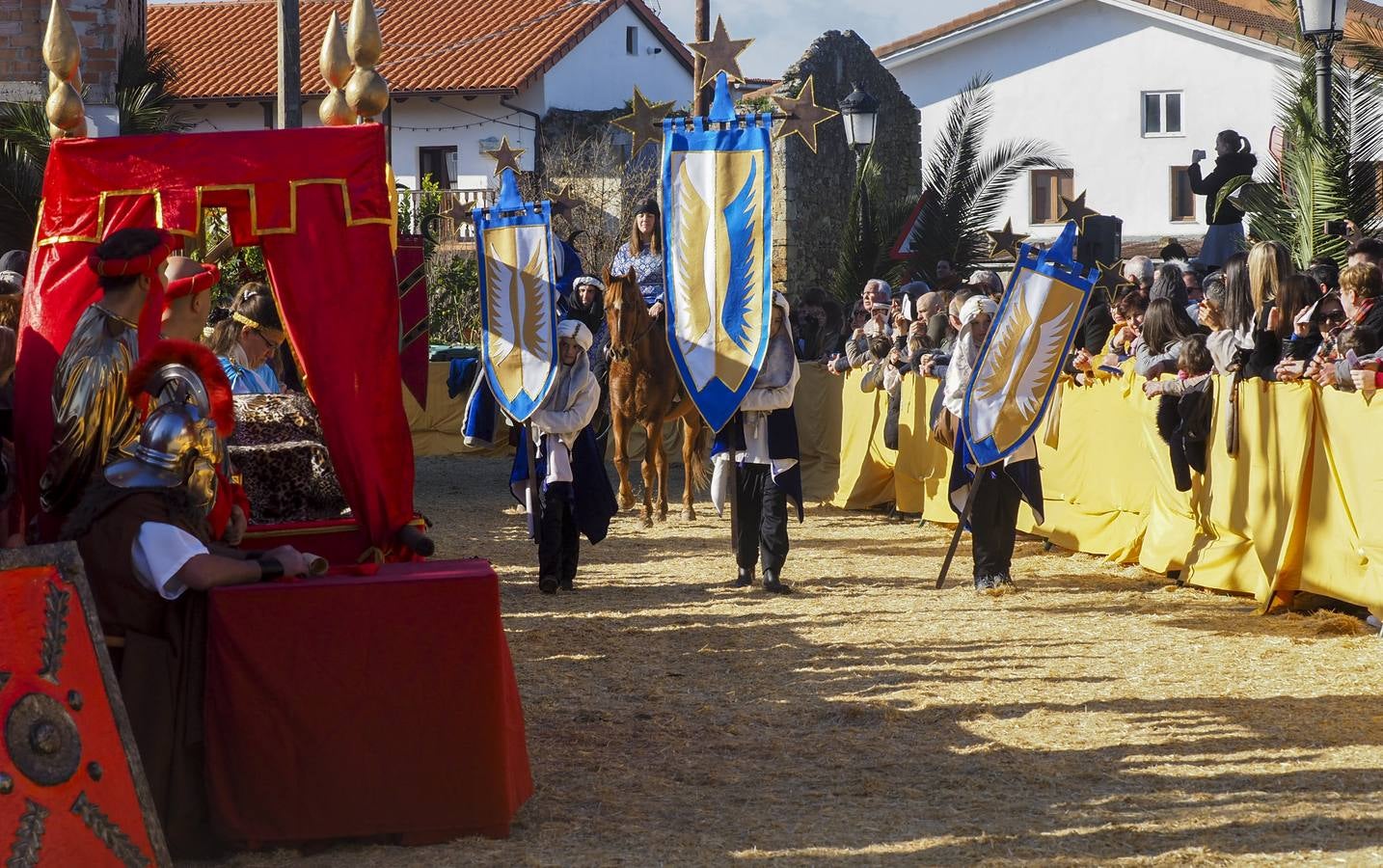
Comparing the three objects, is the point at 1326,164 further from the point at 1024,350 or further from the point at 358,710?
the point at 358,710

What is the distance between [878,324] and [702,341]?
239 inches

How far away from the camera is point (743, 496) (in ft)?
32.9

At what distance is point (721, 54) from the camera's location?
9516 millimetres

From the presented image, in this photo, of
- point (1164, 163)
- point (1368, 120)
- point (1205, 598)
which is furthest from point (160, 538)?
point (1164, 163)

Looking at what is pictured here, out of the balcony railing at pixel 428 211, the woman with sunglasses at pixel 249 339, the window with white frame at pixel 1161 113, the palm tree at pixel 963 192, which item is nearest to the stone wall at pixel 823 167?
the palm tree at pixel 963 192

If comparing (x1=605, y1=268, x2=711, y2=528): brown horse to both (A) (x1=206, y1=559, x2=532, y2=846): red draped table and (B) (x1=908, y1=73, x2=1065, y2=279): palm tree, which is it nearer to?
(B) (x1=908, y1=73, x2=1065, y2=279): palm tree

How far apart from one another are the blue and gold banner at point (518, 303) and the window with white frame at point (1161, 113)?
112ft

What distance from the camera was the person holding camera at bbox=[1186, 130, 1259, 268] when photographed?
14.2 meters

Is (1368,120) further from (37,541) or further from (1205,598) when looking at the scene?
(37,541)

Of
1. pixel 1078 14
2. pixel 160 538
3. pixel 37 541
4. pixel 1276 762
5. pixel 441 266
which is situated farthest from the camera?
pixel 1078 14

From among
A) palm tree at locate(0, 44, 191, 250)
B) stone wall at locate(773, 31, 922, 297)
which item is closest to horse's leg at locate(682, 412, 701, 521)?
palm tree at locate(0, 44, 191, 250)

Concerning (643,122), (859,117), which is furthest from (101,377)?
(859,117)

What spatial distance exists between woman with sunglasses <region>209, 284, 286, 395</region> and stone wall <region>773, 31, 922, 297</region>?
17.3 meters

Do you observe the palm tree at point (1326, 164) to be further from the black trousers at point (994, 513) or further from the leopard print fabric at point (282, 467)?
the leopard print fabric at point (282, 467)
